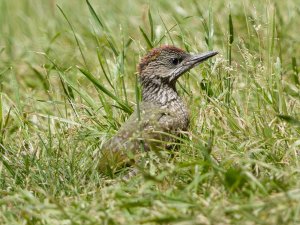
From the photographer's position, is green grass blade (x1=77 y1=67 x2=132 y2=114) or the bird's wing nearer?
the bird's wing

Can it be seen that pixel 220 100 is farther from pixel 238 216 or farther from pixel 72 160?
pixel 238 216

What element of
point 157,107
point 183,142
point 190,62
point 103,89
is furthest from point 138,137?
point 190,62

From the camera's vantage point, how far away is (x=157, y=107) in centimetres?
595

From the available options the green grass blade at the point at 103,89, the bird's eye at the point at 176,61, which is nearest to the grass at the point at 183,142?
the green grass blade at the point at 103,89

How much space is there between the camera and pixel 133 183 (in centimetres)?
451

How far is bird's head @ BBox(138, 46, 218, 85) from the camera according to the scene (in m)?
6.09

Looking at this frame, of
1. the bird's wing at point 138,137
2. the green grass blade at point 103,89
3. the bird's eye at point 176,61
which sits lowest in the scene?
the bird's wing at point 138,137

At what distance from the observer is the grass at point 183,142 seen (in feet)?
13.5

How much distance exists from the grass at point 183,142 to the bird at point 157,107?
3.5 inches

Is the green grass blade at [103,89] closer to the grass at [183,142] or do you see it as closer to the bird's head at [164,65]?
the grass at [183,142]

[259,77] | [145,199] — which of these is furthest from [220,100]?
[145,199]

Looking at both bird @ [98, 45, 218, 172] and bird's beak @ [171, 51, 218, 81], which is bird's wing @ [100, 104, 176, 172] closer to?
bird @ [98, 45, 218, 172]

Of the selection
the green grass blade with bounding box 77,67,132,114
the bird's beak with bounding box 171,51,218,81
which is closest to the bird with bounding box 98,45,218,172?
the bird's beak with bounding box 171,51,218,81

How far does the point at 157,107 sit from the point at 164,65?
33 cm
